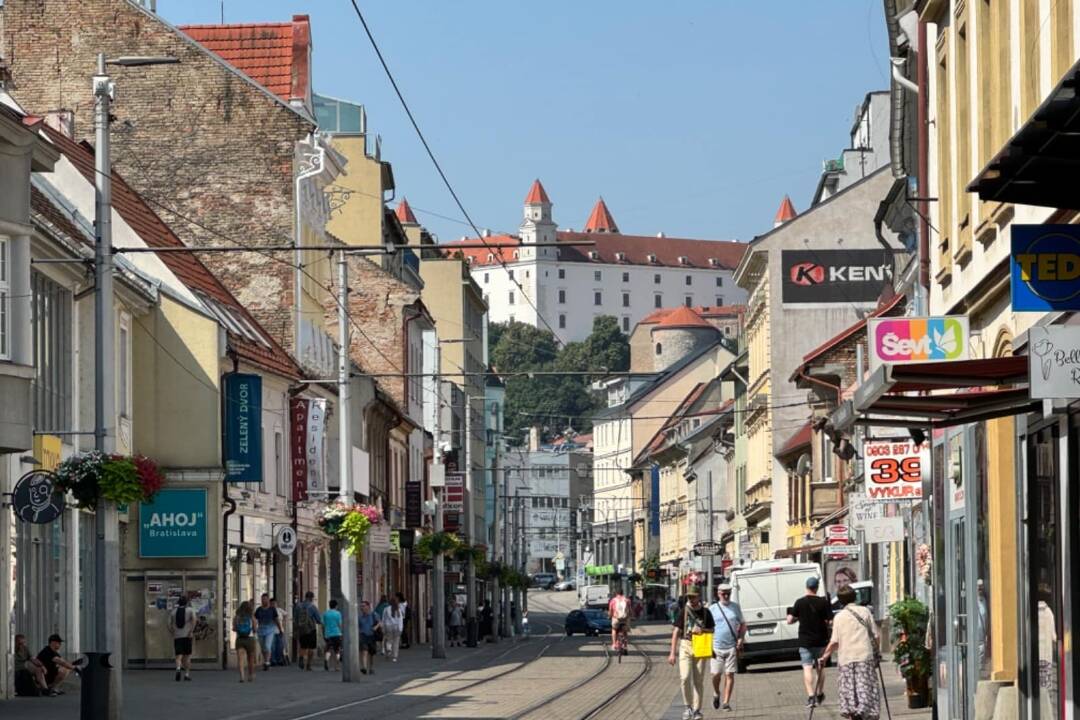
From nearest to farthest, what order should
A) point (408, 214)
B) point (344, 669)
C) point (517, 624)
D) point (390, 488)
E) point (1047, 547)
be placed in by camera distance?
point (1047, 547)
point (344, 669)
point (390, 488)
point (517, 624)
point (408, 214)

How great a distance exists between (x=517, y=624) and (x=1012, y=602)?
233 feet

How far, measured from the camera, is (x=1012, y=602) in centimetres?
1789

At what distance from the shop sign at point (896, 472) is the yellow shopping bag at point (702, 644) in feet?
8.95

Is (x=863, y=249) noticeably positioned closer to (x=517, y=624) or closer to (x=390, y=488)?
(x=390, y=488)

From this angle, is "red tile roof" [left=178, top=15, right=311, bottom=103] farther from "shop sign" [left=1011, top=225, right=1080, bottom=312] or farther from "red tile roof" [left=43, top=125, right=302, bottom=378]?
"shop sign" [left=1011, top=225, right=1080, bottom=312]

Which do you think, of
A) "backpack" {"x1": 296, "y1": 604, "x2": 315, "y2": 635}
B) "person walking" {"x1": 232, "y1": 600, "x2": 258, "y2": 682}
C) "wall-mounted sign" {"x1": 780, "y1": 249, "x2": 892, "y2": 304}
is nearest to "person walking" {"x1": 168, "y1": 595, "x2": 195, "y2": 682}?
"person walking" {"x1": 232, "y1": 600, "x2": 258, "y2": 682}

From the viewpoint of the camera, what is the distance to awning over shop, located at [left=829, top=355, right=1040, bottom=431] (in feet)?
43.5

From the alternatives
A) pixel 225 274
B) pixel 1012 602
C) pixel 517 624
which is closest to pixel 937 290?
pixel 1012 602

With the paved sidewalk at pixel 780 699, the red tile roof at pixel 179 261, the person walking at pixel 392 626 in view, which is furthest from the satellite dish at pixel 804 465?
the paved sidewalk at pixel 780 699

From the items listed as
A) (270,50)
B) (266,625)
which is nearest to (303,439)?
(266,625)

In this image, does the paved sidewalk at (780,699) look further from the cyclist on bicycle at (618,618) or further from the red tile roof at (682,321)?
the red tile roof at (682,321)

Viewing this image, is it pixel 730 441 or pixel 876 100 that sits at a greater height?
pixel 876 100

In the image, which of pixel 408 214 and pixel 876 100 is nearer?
pixel 876 100

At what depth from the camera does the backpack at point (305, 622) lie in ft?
145
